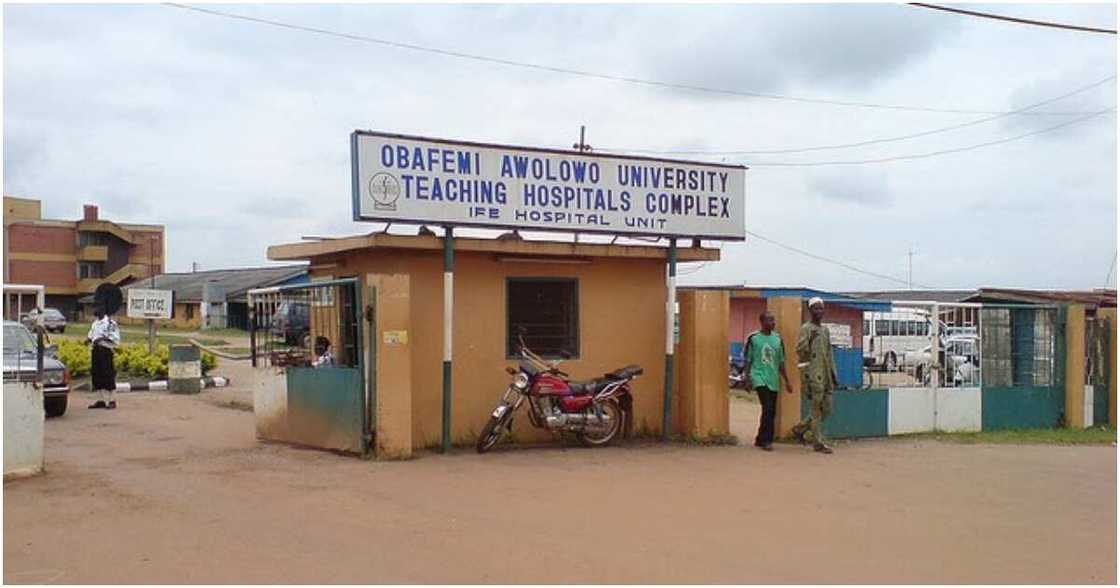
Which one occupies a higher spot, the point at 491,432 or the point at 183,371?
the point at 183,371

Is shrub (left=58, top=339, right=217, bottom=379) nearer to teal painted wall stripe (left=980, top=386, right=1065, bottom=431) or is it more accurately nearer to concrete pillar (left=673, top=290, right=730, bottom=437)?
concrete pillar (left=673, top=290, right=730, bottom=437)

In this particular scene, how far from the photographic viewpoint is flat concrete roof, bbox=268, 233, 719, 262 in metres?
11.3

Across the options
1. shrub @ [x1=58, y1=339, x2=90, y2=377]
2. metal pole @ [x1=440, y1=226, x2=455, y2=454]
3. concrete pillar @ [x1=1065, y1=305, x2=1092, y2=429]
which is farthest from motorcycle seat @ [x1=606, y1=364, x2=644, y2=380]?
shrub @ [x1=58, y1=339, x2=90, y2=377]

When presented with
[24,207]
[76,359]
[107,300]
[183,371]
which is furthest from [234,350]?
[24,207]

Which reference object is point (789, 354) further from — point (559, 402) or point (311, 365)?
point (311, 365)

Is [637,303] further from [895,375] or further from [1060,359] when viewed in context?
[1060,359]

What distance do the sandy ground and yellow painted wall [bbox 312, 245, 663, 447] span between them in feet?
2.45

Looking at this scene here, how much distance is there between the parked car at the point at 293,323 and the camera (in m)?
12.5

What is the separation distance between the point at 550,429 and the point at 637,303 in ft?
6.88

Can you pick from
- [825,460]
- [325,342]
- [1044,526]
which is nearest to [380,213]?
[325,342]

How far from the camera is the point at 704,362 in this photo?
511 inches

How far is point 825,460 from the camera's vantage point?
11812 millimetres

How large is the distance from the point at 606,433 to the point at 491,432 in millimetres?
1465

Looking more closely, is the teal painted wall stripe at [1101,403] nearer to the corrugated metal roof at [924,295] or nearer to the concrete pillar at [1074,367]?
the concrete pillar at [1074,367]
